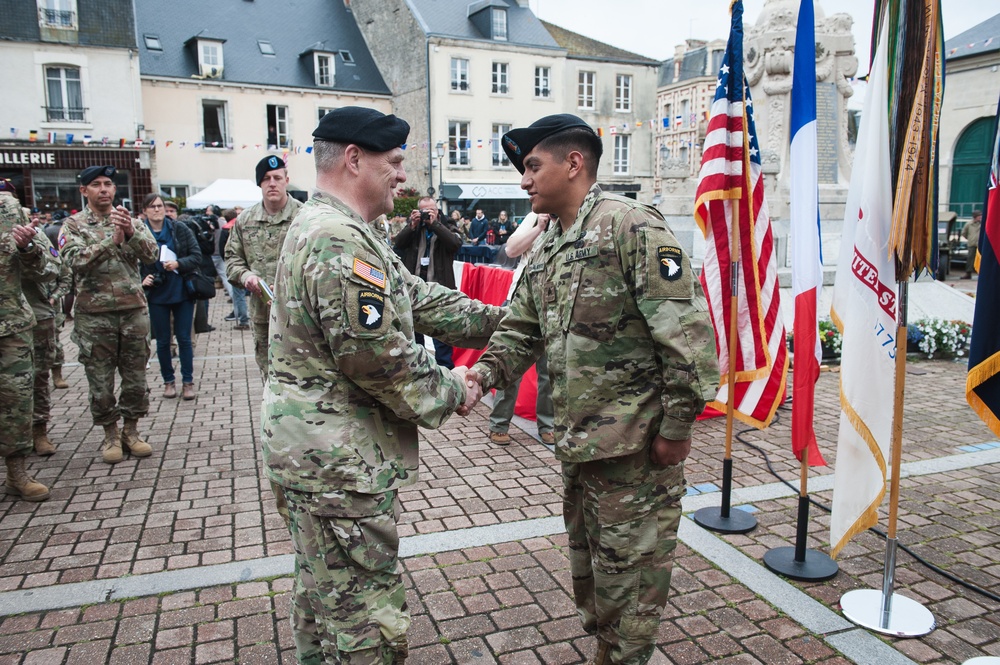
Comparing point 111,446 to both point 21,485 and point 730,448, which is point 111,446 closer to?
A: point 21,485

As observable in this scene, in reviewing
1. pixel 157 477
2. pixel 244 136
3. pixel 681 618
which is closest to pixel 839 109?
pixel 681 618

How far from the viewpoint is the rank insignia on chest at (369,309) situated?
7.54 ft

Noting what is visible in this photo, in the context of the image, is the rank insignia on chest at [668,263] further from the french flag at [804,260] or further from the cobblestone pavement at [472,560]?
the cobblestone pavement at [472,560]

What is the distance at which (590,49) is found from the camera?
38.6 m

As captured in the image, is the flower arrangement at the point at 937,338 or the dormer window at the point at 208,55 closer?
the flower arrangement at the point at 937,338

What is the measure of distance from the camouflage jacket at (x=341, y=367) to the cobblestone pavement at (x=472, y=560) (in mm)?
1342

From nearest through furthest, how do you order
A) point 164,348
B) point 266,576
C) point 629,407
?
1. point 629,407
2. point 266,576
3. point 164,348

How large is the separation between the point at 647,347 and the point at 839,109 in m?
10.4

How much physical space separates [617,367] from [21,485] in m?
4.62

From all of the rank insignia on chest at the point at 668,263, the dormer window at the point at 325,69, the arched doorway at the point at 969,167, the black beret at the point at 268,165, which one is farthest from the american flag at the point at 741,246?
the dormer window at the point at 325,69

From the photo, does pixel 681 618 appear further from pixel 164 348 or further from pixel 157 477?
pixel 164 348

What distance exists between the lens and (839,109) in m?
11.3

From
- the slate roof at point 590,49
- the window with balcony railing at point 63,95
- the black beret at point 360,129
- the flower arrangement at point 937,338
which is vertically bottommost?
the flower arrangement at point 937,338

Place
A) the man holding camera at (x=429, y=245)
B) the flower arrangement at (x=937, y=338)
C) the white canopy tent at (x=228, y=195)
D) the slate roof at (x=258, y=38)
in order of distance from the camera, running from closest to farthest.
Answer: the man holding camera at (x=429, y=245)
the flower arrangement at (x=937, y=338)
the white canopy tent at (x=228, y=195)
the slate roof at (x=258, y=38)
